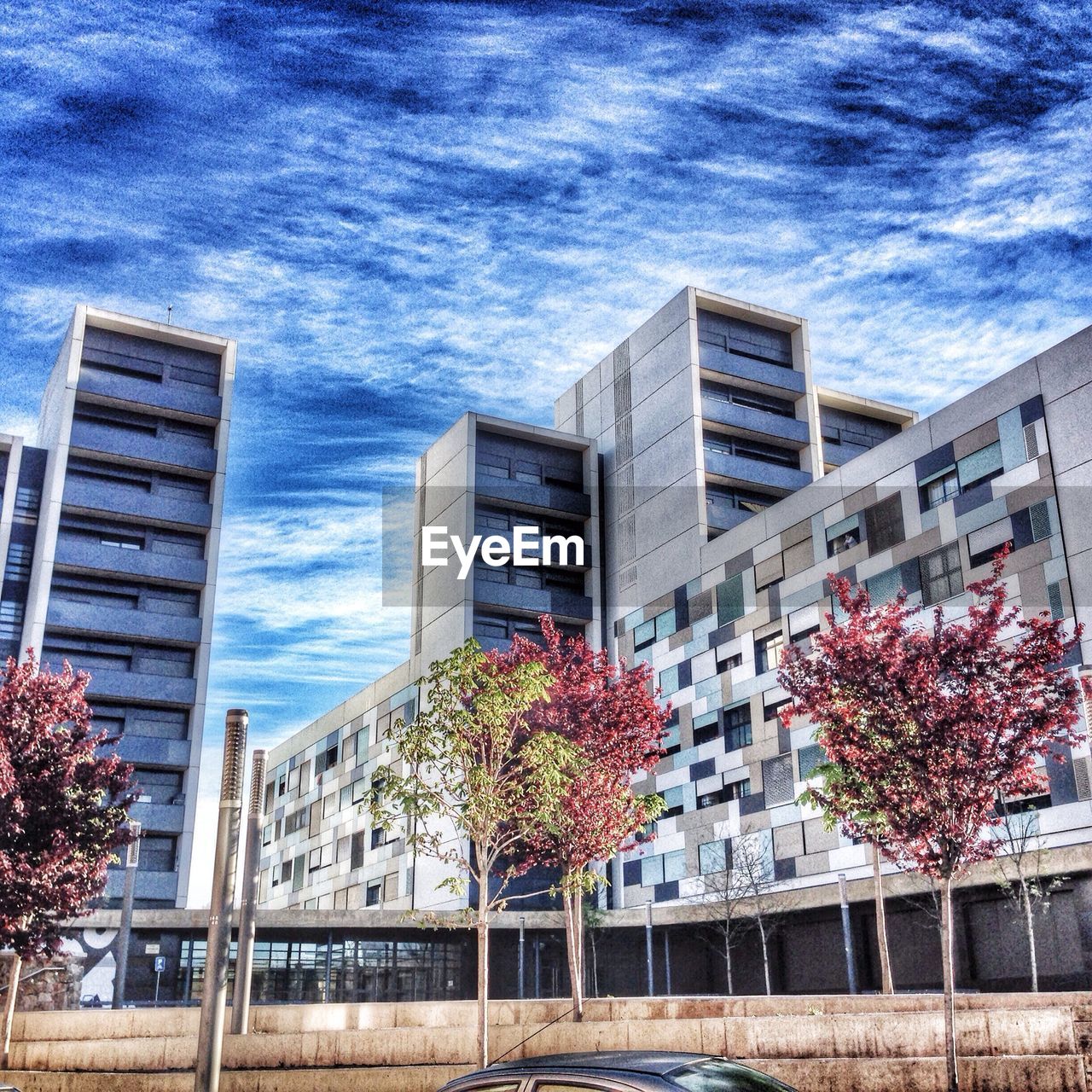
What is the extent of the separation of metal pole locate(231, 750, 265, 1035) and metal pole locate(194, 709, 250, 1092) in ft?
4.20

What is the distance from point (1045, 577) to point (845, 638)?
72.9ft

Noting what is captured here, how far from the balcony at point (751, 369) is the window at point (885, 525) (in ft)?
52.1

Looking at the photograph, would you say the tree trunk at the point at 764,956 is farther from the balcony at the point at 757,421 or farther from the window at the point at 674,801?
the balcony at the point at 757,421

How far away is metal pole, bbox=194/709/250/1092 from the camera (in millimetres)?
12859

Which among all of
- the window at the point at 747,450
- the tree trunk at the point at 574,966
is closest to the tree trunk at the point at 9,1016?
the tree trunk at the point at 574,966

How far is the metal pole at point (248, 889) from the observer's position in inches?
621

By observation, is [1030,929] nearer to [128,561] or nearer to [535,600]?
[535,600]

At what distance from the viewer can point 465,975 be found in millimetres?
51500

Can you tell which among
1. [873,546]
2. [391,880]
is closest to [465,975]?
[391,880]

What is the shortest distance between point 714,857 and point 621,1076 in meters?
41.7

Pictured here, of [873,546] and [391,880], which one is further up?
[873,546]

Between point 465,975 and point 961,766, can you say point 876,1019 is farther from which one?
point 465,975

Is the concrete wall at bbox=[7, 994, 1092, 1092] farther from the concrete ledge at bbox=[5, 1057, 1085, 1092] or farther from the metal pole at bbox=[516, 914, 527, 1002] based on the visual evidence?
the metal pole at bbox=[516, 914, 527, 1002]

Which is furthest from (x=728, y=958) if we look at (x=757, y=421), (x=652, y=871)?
(x=757, y=421)
